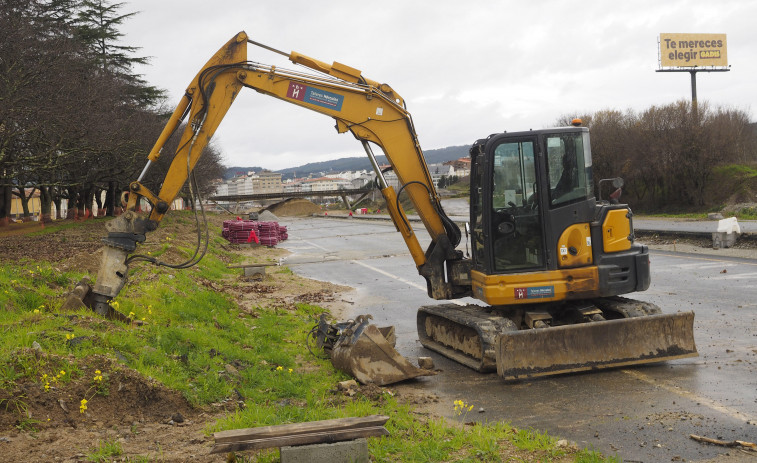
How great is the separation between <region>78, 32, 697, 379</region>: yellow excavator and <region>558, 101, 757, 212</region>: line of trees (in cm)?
4333

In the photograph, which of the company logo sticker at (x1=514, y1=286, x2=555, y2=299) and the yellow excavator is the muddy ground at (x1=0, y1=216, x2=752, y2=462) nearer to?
the yellow excavator

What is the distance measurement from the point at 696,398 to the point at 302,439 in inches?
169

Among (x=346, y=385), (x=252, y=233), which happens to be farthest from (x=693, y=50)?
(x=346, y=385)

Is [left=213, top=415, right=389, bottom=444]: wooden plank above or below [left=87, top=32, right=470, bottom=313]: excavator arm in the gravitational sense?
below

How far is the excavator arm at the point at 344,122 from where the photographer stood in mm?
10073

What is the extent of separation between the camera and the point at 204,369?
8.32m

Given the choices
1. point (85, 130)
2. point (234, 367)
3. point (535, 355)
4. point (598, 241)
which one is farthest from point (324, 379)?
point (85, 130)

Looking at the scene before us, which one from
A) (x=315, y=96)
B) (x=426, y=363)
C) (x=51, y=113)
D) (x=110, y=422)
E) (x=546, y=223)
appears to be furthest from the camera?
(x=51, y=113)

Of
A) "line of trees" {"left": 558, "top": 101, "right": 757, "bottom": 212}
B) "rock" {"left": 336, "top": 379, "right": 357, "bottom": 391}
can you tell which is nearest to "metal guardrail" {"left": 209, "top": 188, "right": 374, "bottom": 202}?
"line of trees" {"left": 558, "top": 101, "right": 757, "bottom": 212}

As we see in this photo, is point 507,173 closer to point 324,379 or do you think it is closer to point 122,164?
point 324,379

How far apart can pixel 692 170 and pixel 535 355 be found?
46144 mm

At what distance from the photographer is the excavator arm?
1007 cm

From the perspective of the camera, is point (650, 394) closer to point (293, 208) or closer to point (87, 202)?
point (87, 202)

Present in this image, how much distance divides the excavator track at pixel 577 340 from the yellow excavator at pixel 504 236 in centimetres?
2
